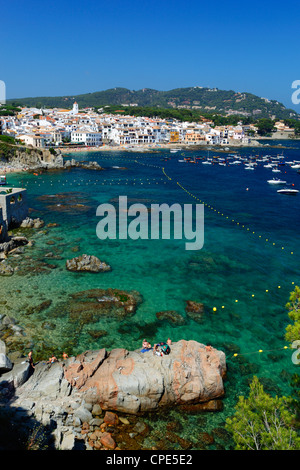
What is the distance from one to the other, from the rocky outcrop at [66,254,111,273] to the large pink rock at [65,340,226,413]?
11421 millimetres

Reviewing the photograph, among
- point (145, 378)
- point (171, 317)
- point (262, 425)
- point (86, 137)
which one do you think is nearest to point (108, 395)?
point (145, 378)

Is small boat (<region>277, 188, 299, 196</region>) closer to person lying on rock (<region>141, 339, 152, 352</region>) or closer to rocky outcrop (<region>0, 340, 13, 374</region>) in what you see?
person lying on rock (<region>141, 339, 152, 352</region>)

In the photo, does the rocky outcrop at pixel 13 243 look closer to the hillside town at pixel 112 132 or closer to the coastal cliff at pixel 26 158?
the coastal cliff at pixel 26 158

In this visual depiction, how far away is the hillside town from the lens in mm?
120694

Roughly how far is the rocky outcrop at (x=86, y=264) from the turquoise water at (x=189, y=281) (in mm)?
732

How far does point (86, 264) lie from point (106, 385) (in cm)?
1419

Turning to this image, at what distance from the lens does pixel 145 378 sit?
15.0m

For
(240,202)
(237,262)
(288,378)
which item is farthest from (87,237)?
(240,202)

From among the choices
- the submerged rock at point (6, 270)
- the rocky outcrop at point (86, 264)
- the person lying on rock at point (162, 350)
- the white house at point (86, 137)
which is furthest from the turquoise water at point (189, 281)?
the white house at point (86, 137)

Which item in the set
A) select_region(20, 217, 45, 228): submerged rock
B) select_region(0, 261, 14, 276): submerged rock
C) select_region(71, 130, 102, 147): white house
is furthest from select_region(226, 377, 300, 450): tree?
select_region(71, 130, 102, 147): white house

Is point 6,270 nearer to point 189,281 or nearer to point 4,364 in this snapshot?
point 4,364

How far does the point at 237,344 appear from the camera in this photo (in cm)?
1955

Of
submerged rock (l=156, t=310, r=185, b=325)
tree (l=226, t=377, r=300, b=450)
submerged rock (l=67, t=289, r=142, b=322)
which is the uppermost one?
tree (l=226, t=377, r=300, b=450)

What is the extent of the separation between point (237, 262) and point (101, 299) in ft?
48.4
